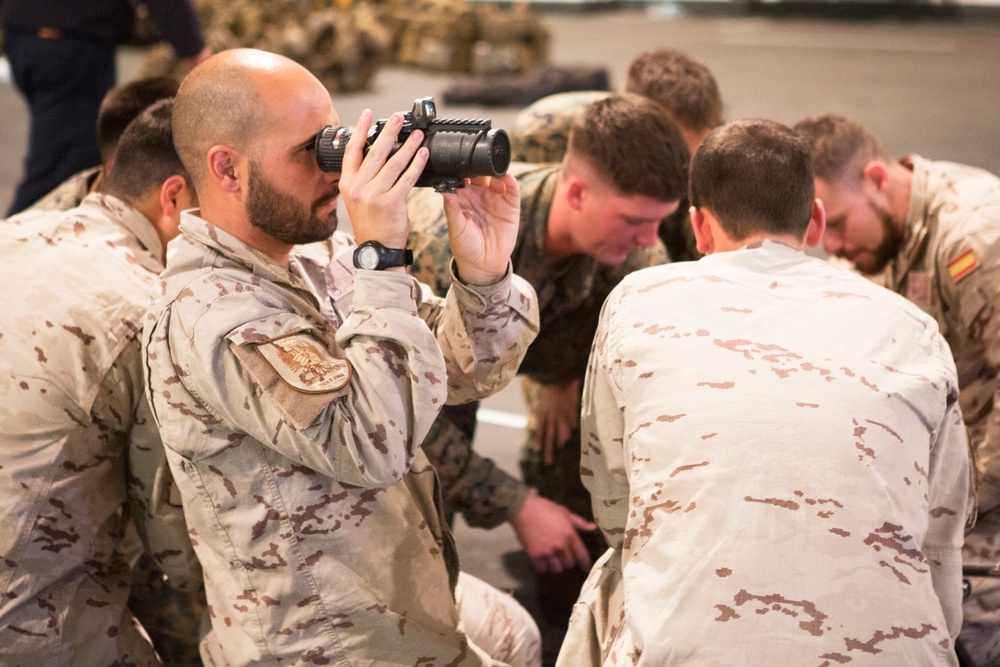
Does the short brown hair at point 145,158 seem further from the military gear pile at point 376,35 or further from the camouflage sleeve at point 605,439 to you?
the military gear pile at point 376,35

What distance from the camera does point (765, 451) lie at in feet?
4.89

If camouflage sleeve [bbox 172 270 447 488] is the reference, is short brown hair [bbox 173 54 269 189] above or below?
above

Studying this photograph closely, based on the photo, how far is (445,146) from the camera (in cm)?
155

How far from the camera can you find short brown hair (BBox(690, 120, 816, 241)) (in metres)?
1.82

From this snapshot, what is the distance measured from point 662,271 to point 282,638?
820 millimetres

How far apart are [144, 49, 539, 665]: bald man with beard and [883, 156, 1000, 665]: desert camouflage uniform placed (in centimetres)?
116

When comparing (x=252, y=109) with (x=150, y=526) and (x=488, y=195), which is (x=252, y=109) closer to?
(x=488, y=195)

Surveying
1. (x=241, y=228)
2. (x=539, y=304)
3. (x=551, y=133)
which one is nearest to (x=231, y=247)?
(x=241, y=228)

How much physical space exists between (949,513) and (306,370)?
3.27 ft

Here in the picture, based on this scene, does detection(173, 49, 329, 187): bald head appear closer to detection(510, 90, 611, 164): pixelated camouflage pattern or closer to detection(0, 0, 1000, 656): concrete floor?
detection(510, 90, 611, 164): pixelated camouflage pattern

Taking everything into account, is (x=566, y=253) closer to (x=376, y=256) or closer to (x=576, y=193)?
(x=576, y=193)

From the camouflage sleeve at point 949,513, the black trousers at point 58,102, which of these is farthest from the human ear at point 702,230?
the black trousers at point 58,102

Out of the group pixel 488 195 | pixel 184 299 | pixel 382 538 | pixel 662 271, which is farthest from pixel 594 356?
pixel 184 299

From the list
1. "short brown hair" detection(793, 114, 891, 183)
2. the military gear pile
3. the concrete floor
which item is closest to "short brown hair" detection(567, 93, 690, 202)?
"short brown hair" detection(793, 114, 891, 183)
